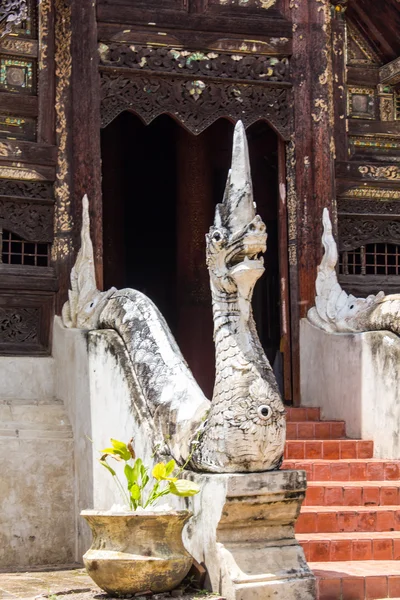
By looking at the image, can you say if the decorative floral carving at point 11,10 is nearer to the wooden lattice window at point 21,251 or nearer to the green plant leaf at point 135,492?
the wooden lattice window at point 21,251

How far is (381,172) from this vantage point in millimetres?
11102

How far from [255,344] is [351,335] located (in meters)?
3.04

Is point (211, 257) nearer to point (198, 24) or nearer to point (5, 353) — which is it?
point (5, 353)

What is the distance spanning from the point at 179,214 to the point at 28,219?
160 inches

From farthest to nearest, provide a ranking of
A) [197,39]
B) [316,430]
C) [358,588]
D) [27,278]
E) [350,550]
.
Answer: [197,39]
[27,278]
[316,430]
[350,550]
[358,588]

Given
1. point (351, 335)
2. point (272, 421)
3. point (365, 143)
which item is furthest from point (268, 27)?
point (272, 421)

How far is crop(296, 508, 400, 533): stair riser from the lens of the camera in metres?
7.69

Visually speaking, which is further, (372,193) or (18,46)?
(372,193)

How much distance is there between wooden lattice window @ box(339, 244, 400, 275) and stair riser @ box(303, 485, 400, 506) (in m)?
3.23

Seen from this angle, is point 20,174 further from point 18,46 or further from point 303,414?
point 303,414

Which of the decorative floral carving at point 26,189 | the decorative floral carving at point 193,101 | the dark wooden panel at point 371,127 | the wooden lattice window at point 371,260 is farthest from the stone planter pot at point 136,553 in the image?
the dark wooden panel at point 371,127

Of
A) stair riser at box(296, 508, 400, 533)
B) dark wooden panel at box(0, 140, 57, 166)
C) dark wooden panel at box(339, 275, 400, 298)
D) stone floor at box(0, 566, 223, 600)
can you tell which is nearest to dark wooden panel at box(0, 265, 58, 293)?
dark wooden panel at box(0, 140, 57, 166)

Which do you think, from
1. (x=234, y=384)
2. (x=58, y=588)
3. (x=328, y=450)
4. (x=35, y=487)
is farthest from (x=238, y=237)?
(x=35, y=487)

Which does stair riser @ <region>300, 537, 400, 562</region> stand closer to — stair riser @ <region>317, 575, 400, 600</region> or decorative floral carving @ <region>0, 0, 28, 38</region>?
stair riser @ <region>317, 575, 400, 600</region>
